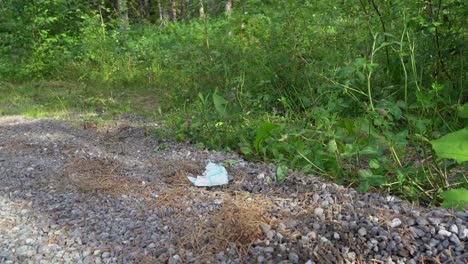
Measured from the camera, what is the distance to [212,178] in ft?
9.03

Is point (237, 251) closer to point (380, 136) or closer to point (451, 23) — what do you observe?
point (380, 136)

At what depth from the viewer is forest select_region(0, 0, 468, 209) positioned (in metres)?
2.42

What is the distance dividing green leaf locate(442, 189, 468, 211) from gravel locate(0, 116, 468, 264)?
0.04 meters

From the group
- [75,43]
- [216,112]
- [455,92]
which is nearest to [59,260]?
[216,112]

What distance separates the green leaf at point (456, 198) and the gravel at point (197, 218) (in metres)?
0.04

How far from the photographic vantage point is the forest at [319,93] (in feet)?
7.95

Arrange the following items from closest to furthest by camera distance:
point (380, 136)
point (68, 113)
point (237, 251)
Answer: point (237, 251)
point (380, 136)
point (68, 113)

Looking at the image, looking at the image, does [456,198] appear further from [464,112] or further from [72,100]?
[72,100]

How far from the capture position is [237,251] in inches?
76.8

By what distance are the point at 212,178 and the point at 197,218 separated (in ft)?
1.66

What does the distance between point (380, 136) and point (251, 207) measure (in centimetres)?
103

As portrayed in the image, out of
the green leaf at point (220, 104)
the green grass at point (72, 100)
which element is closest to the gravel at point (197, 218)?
the green leaf at point (220, 104)

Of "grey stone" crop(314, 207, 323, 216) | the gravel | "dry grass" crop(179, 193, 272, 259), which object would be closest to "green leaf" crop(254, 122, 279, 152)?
the gravel

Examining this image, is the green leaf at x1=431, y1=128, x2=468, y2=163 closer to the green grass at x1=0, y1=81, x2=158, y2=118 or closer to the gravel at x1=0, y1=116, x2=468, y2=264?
the gravel at x1=0, y1=116, x2=468, y2=264
